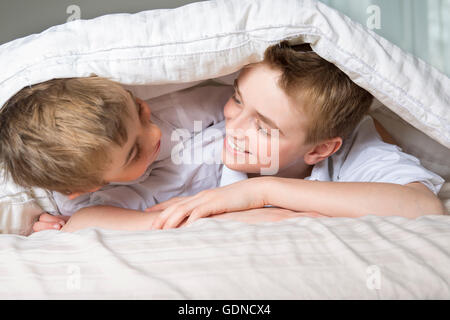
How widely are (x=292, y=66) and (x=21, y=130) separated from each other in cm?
50

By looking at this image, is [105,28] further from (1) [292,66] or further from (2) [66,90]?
(1) [292,66]

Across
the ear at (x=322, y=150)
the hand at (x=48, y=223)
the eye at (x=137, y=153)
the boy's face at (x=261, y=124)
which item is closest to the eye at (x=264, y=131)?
the boy's face at (x=261, y=124)

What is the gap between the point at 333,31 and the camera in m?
0.86

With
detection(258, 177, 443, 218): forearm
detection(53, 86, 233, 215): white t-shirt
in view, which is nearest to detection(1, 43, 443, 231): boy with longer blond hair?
detection(258, 177, 443, 218): forearm

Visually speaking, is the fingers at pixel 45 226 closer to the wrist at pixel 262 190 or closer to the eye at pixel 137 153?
the eye at pixel 137 153

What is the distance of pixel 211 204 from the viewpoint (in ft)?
2.76

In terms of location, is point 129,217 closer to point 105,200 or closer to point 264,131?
point 105,200

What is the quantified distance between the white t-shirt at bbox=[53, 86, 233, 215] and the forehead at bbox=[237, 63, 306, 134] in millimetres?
187

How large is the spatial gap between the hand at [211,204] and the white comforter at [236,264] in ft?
0.37

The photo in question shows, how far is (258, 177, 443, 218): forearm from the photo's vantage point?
839mm

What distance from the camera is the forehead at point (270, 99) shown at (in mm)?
930

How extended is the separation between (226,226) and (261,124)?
0.98 feet

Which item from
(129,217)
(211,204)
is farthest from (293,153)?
(129,217)

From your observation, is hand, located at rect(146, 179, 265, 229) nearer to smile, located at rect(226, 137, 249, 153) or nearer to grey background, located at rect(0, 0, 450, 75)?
smile, located at rect(226, 137, 249, 153)
